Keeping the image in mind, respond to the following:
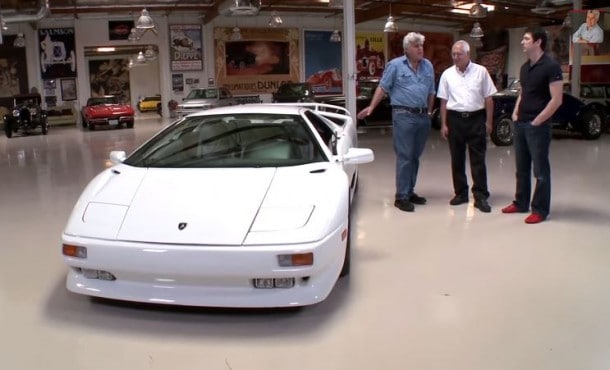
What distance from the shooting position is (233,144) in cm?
361

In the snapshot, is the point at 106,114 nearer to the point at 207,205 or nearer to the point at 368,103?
the point at 368,103

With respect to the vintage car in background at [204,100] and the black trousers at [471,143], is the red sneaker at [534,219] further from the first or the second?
the vintage car in background at [204,100]

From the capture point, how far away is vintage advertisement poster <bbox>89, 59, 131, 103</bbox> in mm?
28359

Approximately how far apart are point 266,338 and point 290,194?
0.76 meters

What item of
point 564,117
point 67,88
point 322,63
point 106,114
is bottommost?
point 564,117

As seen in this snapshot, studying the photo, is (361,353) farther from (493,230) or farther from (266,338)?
(493,230)

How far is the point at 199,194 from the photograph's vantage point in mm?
2988

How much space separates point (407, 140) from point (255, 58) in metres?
18.3

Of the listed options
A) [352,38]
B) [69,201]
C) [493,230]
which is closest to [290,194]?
[493,230]

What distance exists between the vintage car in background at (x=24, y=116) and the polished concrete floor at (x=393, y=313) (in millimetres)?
11268

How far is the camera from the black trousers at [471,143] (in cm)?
488

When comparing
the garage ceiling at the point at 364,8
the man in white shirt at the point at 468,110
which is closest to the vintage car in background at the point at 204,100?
the garage ceiling at the point at 364,8

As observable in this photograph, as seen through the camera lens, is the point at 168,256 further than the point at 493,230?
No

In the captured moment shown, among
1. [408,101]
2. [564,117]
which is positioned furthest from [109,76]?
[408,101]
